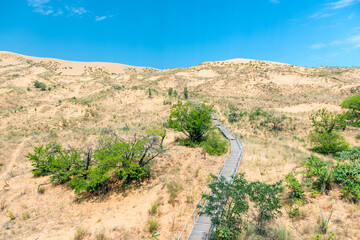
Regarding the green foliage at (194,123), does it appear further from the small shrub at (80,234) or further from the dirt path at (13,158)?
the dirt path at (13,158)

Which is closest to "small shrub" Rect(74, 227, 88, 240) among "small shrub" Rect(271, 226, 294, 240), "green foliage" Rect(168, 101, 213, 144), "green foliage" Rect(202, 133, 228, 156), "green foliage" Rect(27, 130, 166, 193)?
"green foliage" Rect(27, 130, 166, 193)

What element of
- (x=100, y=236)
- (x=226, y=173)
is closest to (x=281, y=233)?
(x=226, y=173)

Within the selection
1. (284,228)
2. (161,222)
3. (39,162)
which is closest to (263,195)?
(284,228)

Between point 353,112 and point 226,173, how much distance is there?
28.0 meters

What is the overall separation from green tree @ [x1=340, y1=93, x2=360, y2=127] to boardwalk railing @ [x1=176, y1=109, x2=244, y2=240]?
1897cm

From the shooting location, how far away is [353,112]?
25.4 m

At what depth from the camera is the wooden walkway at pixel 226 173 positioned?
6.92 m

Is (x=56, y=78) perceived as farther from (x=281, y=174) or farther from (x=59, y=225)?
(x=281, y=174)

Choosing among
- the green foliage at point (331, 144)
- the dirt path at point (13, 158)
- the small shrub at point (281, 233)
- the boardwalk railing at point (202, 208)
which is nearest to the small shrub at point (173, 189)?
the boardwalk railing at point (202, 208)

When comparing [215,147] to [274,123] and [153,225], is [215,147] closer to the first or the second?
[153,225]

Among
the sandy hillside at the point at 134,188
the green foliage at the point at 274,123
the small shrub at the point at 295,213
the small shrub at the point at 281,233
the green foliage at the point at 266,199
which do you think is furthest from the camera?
the green foliage at the point at 274,123

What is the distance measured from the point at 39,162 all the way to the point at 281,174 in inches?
774

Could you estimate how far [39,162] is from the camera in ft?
46.4

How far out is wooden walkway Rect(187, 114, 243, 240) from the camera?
22.7ft
